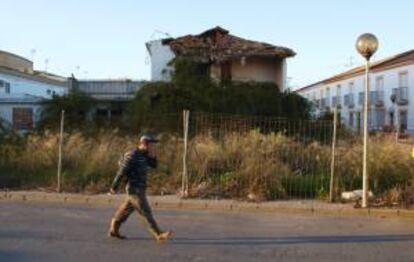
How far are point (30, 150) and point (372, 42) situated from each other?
9.92 m

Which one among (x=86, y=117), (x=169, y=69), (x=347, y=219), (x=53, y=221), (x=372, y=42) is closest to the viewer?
(x=53, y=221)

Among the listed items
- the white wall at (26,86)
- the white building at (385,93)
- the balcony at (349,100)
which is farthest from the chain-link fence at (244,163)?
the balcony at (349,100)

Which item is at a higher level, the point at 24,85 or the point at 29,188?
the point at 24,85

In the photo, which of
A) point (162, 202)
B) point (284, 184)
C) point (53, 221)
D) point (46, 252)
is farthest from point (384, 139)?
point (46, 252)

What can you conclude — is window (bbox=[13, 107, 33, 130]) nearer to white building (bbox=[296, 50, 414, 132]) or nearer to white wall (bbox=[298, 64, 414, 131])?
white wall (bbox=[298, 64, 414, 131])

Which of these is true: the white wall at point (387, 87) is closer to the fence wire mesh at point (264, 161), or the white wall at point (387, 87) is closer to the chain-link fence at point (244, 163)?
the chain-link fence at point (244, 163)

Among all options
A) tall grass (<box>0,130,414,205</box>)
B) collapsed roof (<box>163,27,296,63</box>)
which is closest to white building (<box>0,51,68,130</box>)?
tall grass (<box>0,130,414,205</box>)

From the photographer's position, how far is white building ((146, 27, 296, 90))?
4234 cm

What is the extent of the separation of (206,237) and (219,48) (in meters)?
31.7

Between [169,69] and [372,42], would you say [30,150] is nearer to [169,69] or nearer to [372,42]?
[372,42]

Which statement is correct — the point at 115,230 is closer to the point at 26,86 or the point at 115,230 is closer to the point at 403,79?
the point at 26,86

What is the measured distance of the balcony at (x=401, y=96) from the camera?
6662 centimetres

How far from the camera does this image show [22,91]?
6431 cm

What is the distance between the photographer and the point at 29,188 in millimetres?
18609
